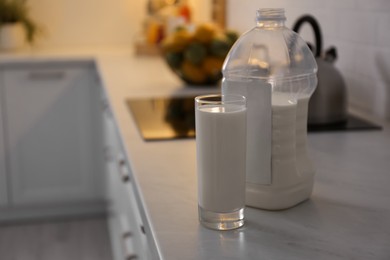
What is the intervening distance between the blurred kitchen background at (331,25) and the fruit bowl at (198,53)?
304 mm

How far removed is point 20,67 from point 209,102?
2.49 meters

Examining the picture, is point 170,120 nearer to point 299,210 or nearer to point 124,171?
point 124,171

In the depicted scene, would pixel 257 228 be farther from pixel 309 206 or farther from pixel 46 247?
pixel 46 247

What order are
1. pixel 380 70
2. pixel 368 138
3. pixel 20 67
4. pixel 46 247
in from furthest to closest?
pixel 20 67
pixel 46 247
pixel 380 70
pixel 368 138

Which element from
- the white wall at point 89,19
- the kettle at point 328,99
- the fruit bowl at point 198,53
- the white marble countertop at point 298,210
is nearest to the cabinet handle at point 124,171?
the white marble countertop at point 298,210

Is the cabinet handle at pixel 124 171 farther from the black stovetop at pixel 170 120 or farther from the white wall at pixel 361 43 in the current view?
the white wall at pixel 361 43

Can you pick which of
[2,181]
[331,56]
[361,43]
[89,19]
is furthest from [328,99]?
[89,19]

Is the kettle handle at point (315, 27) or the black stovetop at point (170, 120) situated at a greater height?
the kettle handle at point (315, 27)

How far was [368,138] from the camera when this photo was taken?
4.79 feet

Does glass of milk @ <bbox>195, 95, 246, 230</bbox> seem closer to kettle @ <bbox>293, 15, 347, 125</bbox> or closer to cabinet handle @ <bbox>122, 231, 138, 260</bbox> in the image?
cabinet handle @ <bbox>122, 231, 138, 260</bbox>

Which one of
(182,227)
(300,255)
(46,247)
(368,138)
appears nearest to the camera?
(300,255)

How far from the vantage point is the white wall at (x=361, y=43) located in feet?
5.45

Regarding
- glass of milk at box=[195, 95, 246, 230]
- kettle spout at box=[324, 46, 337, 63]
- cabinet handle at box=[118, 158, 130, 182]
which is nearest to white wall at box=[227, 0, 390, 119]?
kettle spout at box=[324, 46, 337, 63]

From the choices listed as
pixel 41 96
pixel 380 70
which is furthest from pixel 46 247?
pixel 380 70
